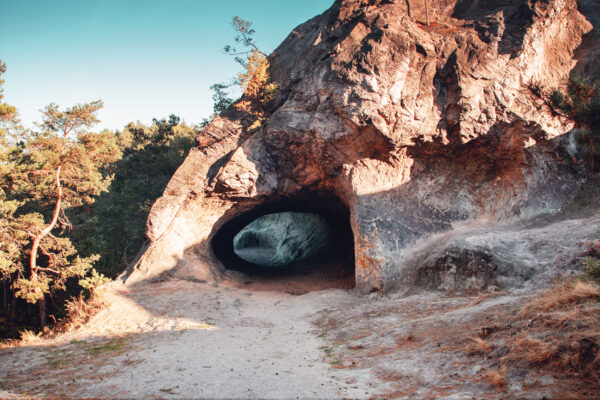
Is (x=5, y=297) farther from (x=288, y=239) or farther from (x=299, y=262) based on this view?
(x=288, y=239)

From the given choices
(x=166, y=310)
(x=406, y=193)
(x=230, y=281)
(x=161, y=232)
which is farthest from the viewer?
(x=230, y=281)

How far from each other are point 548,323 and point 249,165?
11.9 m

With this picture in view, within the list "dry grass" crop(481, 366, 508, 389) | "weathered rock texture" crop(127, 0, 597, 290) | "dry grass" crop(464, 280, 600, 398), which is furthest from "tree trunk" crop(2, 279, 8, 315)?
"dry grass" crop(464, 280, 600, 398)

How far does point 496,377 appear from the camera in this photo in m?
3.53

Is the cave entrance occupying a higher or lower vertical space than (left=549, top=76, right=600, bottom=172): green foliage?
lower

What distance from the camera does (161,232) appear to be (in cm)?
1384

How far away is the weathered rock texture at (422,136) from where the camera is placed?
11.4 meters

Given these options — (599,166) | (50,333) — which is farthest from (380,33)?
(50,333)

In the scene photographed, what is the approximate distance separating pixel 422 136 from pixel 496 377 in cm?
1003

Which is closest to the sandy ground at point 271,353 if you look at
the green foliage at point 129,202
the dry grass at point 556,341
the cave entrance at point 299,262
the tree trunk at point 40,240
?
the dry grass at point 556,341

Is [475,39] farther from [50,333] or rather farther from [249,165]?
[50,333]

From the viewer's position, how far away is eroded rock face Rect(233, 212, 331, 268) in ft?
78.8

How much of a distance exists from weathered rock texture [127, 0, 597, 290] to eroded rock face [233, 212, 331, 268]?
9.98 metres

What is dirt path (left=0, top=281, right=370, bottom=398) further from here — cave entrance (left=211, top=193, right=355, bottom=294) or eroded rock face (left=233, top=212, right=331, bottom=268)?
eroded rock face (left=233, top=212, right=331, bottom=268)
